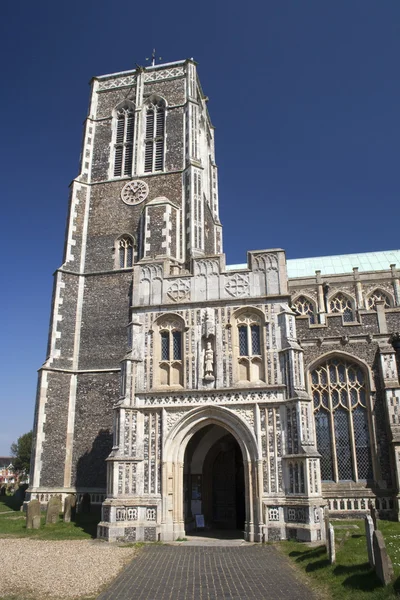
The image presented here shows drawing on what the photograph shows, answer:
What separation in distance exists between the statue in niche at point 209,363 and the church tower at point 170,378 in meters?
0.04

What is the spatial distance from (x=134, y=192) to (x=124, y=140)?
438cm

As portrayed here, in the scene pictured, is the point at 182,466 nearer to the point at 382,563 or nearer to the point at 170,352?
the point at 170,352

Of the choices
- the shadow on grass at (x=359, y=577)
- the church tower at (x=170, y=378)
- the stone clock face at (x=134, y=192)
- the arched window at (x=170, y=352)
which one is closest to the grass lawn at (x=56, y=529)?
the church tower at (x=170, y=378)

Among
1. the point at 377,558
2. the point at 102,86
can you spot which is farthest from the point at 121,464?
the point at 102,86

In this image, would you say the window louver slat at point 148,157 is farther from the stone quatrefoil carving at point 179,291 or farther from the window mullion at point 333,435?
the window mullion at point 333,435

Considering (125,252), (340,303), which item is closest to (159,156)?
(125,252)

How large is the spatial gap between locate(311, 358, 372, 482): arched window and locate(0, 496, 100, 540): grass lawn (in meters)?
8.46

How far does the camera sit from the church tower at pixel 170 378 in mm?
14719

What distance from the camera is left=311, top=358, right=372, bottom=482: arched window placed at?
17484mm

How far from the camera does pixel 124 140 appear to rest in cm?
2891

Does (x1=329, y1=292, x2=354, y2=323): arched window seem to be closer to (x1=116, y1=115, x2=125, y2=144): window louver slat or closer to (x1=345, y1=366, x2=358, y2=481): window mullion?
(x1=345, y1=366, x2=358, y2=481): window mullion

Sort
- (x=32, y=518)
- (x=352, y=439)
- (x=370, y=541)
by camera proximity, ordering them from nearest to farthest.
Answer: (x=370, y=541)
(x=32, y=518)
(x=352, y=439)

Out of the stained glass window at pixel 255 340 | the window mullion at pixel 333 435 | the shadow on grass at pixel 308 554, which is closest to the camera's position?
the shadow on grass at pixel 308 554

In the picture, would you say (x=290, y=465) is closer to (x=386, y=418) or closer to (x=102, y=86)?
(x=386, y=418)
